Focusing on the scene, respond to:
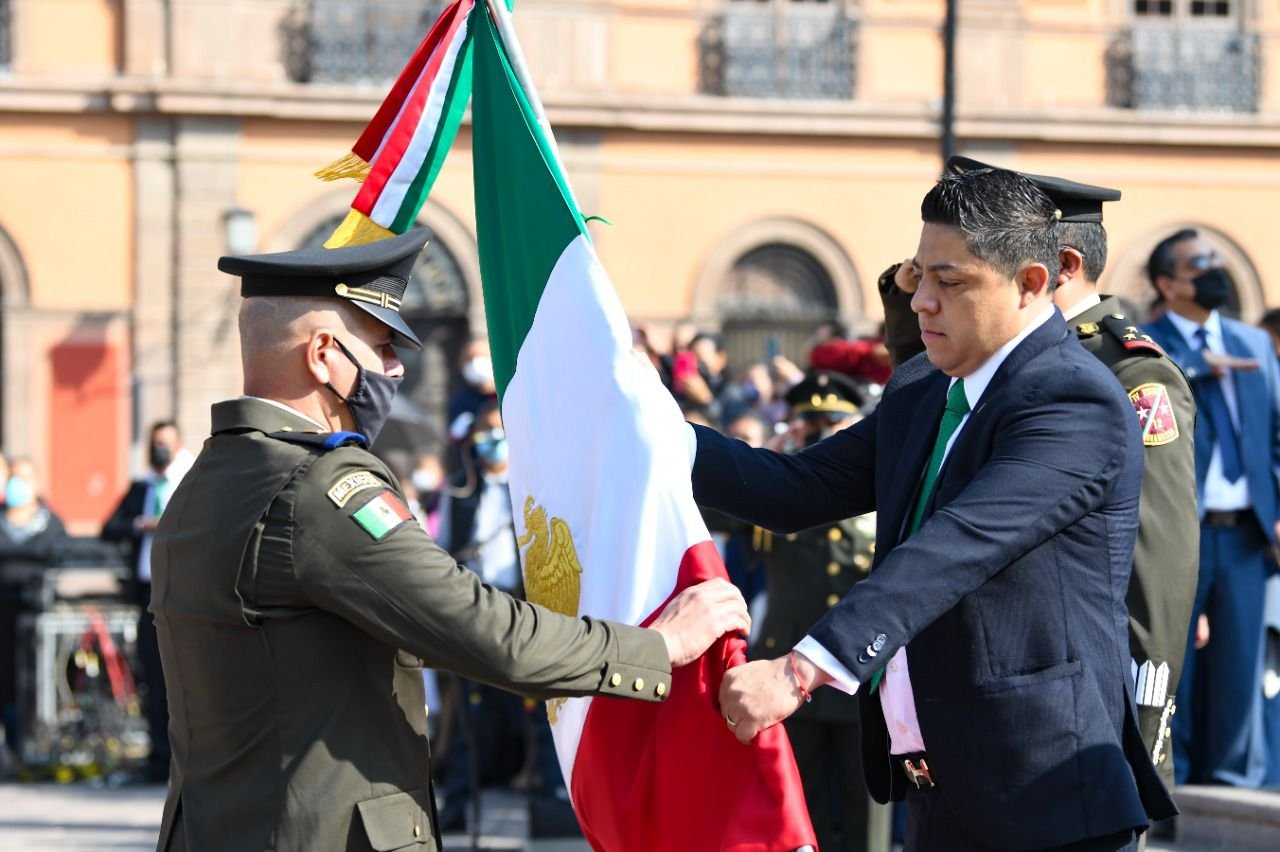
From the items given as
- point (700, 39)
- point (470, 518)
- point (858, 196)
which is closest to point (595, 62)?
point (700, 39)

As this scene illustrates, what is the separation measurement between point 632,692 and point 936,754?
579 mm

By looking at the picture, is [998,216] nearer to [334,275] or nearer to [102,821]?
[334,275]

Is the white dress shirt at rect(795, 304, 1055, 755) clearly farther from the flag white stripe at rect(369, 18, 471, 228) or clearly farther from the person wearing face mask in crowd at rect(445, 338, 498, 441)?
the person wearing face mask in crowd at rect(445, 338, 498, 441)

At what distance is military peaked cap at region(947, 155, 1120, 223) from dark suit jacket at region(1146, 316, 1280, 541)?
3.32 metres

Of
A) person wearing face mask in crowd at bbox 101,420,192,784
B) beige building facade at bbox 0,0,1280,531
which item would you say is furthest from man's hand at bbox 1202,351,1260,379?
beige building facade at bbox 0,0,1280,531

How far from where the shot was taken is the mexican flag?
3713mm

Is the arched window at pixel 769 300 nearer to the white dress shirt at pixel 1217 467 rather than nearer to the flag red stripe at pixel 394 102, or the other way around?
the white dress shirt at pixel 1217 467

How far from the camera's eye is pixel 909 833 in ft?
12.2

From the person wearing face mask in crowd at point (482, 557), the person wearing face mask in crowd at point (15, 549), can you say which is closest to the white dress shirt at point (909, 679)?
the person wearing face mask in crowd at point (482, 557)

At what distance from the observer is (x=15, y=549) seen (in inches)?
457

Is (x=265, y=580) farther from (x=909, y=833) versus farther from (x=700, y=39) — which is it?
(x=700, y=39)

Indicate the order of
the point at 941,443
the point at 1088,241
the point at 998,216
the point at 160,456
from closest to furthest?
the point at 998,216
the point at 941,443
the point at 1088,241
the point at 160,456

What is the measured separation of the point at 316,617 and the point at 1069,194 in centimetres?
168

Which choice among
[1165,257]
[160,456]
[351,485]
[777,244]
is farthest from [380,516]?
[777,244]
